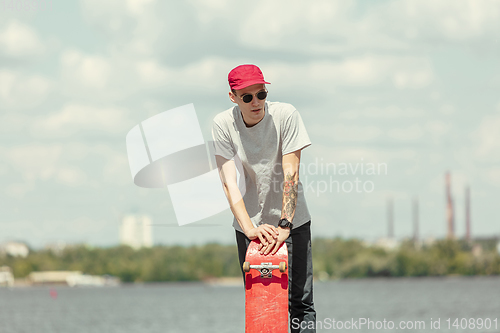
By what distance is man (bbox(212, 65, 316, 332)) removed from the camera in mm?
6469

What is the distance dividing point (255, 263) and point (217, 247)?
167462 mm

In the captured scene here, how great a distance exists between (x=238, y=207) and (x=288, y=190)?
528 mm

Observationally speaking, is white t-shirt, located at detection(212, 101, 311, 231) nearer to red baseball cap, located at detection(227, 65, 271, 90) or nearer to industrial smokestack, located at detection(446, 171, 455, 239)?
red baseball cap, located at detection(227, 65, 271, 90)

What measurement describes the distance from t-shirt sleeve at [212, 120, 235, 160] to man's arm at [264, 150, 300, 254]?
1.89 feet

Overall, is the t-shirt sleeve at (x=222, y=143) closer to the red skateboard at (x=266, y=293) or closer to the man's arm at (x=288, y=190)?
the man's arm at (x=288, y=190)

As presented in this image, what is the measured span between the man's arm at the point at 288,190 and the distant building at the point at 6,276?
197 metres

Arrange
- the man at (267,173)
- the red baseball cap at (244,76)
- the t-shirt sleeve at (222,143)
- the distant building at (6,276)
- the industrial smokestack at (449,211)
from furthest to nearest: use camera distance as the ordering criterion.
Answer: the distant building at (6,276) < the industrial smokestack at (449,211) < the t-shirt sleeve at (222,143) < the man at (267,173) < the red baseball cap at (244,76)

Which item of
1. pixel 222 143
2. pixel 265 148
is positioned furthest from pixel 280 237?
pixel 222 143

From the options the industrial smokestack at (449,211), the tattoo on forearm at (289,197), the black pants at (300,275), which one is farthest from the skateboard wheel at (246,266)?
the industrial smokestack at (449,211)

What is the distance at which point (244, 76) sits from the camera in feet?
20.7

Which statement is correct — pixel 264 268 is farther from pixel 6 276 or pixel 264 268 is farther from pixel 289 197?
pixel 6 276

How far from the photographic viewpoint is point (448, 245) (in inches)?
6284

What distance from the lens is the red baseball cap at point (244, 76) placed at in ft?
20.5

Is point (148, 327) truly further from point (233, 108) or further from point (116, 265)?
point (116, 265)
